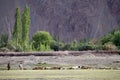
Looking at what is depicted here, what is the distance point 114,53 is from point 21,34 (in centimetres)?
2562

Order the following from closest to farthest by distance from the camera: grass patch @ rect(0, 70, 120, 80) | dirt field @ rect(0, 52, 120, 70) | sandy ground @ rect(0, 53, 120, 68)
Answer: grass patch @ rect(0, 70, 120, 80) → dirt field @ rect(0, 52, 120, 70) → sandy ground @ rect(0, 53, 120, 68)

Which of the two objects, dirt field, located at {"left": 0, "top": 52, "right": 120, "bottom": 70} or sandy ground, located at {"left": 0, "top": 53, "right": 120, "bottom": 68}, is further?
sandy ground, located at {"left": 0, "top": 53, "right": 120, "bottom": 68}

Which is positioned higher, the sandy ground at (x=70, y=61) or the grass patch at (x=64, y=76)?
the sandy ground at (x=70, y=61)

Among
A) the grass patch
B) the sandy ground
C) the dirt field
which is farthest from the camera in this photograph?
the sandy ground

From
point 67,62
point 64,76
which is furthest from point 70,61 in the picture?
point 64,76

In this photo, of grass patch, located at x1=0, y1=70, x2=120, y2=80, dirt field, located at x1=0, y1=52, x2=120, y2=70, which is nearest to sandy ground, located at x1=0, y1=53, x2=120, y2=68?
dirt field, located at x1=0, y1=52, x2=120, y2=70

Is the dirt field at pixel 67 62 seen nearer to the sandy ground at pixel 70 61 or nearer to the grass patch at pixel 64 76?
the sandy ground at pixel 70 61

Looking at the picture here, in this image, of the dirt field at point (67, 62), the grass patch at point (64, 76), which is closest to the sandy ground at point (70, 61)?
the dirt field at point (67, 62)

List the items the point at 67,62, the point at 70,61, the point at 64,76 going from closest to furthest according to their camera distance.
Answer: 1. the point at 64,76
2. the point at 67,62
3. the point at 70,61

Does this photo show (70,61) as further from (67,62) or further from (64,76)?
(64,76)

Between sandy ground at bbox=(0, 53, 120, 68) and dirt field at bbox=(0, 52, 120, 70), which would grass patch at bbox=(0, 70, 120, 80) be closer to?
dirt field at bbox=(0, 52, 120, 70)

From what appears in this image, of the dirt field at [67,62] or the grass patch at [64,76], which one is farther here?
the dirt field at [67,62]

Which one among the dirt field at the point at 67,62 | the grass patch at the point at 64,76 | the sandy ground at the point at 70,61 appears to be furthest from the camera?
the sandy ground at the point at 70,61

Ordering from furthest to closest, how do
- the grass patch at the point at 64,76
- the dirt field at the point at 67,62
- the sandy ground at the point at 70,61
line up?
the sandy ground at the point at 70,61 < the dirt field at the point at 67,62 < the grass patch at the point at 64,76
